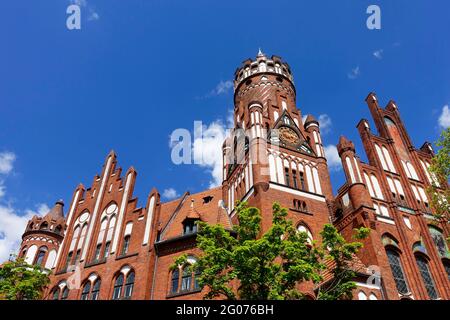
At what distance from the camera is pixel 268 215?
67.2 ft

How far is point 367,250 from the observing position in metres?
19.0

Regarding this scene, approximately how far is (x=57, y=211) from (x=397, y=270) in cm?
2707

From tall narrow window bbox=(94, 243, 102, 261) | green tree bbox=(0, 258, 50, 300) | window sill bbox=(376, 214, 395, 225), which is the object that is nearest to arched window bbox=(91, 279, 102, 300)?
tall narrow window bbox=(94, 243, 102, 261)

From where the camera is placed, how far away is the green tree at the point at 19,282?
17859mm

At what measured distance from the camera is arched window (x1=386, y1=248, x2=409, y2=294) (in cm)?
1923

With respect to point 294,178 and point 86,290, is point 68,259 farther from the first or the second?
point 294,178

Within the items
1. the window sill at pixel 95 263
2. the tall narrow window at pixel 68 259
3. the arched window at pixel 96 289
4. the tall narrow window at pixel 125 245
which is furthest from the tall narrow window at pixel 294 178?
the tall narrow window at pixel 68 259

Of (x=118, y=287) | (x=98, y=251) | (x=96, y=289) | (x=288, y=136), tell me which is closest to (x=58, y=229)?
(x=98, y=251)

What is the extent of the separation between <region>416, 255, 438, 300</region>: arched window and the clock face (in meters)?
11.3

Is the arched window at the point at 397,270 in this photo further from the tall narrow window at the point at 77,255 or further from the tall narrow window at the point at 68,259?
the tall narrow window at the point at 68,259

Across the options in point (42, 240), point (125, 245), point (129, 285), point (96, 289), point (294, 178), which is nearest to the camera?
point (129, 285)

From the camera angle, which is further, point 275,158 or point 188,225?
point 275,158
